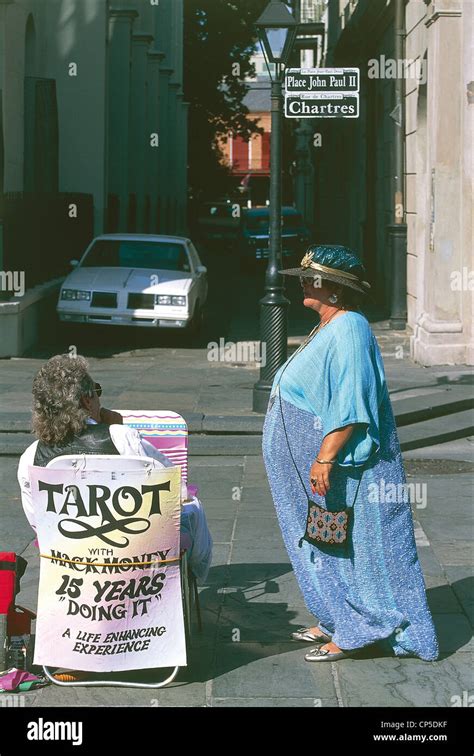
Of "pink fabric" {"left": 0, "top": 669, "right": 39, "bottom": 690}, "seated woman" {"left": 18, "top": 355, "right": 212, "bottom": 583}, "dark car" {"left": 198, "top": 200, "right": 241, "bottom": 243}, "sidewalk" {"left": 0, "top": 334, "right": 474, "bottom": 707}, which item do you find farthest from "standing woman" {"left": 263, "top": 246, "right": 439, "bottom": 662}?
"dark car" {"left": 198, "top": 200, "right": 241, "bottom": 243}

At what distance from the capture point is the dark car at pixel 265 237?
34875 millimetres

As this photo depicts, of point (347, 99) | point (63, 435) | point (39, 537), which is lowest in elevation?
point (39, 537)

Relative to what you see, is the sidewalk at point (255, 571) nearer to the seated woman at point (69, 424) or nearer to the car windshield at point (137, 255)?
the seated woman at point (69, 424)

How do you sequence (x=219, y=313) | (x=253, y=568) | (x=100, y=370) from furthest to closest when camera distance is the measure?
(x=219, y=313) < (x=100, y=370) < (x=253, y=568)

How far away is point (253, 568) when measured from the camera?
7.07 metres

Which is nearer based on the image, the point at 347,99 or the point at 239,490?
the point at 239,490

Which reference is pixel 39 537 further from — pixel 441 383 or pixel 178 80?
pixel 178 80

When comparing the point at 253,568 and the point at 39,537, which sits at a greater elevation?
the point at 39,537

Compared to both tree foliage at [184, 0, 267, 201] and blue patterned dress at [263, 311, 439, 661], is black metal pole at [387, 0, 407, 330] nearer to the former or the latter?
blue patterned dress at [263, 311, 439, 661]

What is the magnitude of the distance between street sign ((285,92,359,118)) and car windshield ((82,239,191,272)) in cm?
682

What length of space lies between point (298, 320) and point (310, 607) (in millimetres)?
15795

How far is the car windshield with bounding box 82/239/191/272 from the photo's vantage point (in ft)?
61.2

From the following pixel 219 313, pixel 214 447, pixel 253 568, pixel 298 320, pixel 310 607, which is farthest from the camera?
pixel 219 313

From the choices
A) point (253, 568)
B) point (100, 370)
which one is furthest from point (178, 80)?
point (253, 568)
